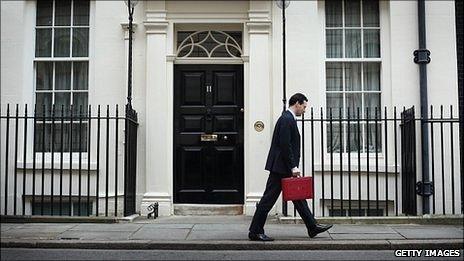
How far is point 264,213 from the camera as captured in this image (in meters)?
7.43

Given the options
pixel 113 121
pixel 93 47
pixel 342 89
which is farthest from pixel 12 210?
pixel 342 89

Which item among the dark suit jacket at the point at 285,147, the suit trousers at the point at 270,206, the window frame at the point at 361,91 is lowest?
the suit trousers at the point at 270,206

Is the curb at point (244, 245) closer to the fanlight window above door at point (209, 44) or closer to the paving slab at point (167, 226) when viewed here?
the paving slab at point (167, 226)

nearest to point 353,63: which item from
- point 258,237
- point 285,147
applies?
point 285,147

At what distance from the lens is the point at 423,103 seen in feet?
31.5

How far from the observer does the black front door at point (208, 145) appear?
10023 mm

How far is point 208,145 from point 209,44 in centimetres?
186

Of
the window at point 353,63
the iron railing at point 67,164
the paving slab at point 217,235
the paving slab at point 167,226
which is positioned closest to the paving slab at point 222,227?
the paving slab at point 167,226

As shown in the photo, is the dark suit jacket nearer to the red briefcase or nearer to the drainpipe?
the red briefcase

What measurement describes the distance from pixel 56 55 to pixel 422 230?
6915 mm

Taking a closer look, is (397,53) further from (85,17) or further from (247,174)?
(85,17)

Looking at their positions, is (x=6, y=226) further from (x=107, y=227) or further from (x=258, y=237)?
(x=258, y=237)

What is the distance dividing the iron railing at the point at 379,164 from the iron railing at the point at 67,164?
3.00m

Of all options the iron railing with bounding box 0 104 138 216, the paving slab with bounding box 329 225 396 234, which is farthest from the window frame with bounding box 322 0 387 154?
the iron railing with bounding box 0 104 138 216
